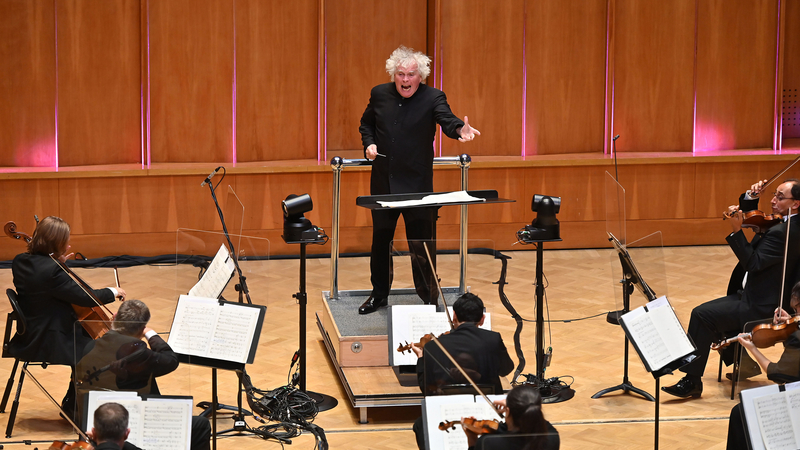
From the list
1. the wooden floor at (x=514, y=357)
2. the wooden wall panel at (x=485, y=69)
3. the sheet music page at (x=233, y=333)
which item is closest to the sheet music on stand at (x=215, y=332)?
the sheet music page at (x=233, y=333)

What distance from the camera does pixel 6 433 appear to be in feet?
12.8

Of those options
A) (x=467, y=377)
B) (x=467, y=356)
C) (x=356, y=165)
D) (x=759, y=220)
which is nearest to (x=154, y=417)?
(x=467, y=377)

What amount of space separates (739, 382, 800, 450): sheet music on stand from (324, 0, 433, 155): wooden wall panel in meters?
5.17

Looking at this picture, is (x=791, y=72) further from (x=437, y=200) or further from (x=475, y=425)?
(x=475, y=425)

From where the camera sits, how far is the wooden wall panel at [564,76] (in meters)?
7.77

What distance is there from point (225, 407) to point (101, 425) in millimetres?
1665

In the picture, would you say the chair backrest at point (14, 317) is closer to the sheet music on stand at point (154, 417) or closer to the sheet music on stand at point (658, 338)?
the sheet music on stand at point (154, 417)

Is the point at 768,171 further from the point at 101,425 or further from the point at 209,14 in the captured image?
the point at 101,425

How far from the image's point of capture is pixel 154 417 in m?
2.90

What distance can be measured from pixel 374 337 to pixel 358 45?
389cm

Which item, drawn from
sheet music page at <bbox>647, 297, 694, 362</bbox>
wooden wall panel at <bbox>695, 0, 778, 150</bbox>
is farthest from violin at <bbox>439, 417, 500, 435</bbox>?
wooden wall panel at <bbox>695, 0, 778, 150</bbox>

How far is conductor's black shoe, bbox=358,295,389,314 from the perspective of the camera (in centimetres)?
490

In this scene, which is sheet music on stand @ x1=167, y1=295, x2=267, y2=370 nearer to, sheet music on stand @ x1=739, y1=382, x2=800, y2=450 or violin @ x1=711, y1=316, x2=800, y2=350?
sheet music on stand @ x1=739, y1=382, x2=800, y2=450

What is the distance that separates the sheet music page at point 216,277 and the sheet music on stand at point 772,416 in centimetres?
198
